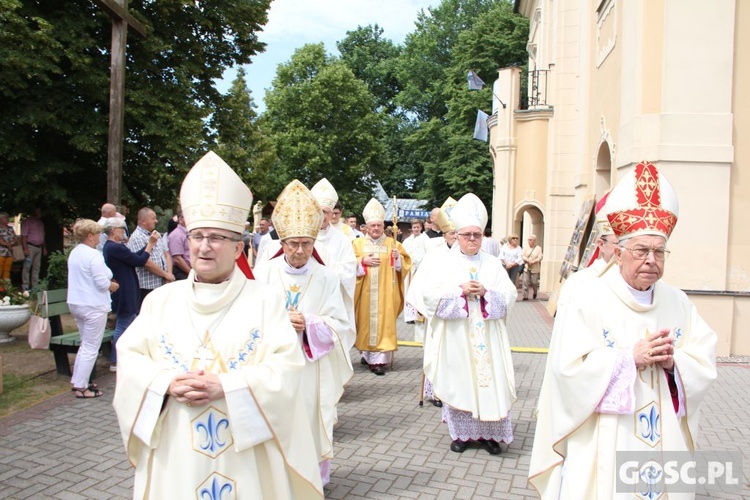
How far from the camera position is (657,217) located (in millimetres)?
3322

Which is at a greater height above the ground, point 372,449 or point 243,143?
point 243,143

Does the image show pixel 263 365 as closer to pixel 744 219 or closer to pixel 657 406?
pixel 657 406

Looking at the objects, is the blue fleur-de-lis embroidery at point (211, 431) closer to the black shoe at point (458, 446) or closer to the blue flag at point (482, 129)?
the black shoe at point (458, 446)

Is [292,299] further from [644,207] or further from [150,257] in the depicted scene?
[150,257]

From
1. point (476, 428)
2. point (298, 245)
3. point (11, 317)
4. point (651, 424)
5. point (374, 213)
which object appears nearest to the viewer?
point (651, 424)

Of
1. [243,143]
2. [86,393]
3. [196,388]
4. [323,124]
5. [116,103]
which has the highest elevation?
[323,124]

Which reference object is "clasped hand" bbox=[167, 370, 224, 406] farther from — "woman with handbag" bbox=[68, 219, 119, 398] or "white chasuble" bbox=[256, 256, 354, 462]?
"woman with handbag" bbox=[68, 219, 119, 398]

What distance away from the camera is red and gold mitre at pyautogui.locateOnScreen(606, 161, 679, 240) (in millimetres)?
3307

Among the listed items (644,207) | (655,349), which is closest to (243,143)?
(644,207)

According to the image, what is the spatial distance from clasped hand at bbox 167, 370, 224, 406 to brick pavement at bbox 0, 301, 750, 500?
2386 millimetres

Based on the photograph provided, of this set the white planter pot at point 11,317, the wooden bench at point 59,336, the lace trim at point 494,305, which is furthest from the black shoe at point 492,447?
the white planter pot at point 11,317

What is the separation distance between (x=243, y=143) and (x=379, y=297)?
84.1 ft


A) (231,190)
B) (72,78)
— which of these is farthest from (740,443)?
(72,78)

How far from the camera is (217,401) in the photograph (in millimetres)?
2795
